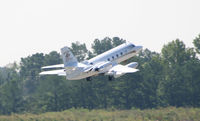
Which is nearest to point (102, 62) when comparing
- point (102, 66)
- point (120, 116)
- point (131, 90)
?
point (102, 66)

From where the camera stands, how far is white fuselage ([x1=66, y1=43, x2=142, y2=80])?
6769 cm

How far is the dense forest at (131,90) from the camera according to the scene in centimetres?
10219

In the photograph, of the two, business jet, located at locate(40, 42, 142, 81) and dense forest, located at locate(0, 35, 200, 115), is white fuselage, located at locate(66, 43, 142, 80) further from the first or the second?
dense forest, located at locate(0, 35, 200, 115)

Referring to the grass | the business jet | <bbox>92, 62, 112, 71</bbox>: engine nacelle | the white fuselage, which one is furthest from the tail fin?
the grass

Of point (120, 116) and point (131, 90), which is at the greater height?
point (131, 90)

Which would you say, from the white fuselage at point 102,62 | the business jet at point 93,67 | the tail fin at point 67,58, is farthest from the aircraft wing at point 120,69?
the tail fin at point 67,58

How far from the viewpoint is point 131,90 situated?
111 meters

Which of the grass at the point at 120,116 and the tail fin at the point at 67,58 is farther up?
the tail fin at the point at 67,58

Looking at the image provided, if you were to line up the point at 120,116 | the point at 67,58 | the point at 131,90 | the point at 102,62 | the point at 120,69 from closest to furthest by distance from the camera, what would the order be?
the point at 67,58 < the point at 120,69 < the point at 102,62 < the point at 120,116 < the point at 131,90

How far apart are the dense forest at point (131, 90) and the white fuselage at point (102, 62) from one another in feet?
75.8

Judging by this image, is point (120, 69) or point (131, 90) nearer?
point (120, 69)

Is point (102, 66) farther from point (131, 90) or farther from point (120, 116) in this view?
point (131, 90)

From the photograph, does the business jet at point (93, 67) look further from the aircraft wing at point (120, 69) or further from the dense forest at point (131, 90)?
the dense forest at point (131, 90)

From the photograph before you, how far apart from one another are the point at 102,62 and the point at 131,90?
Answer: 4138 centimetres
